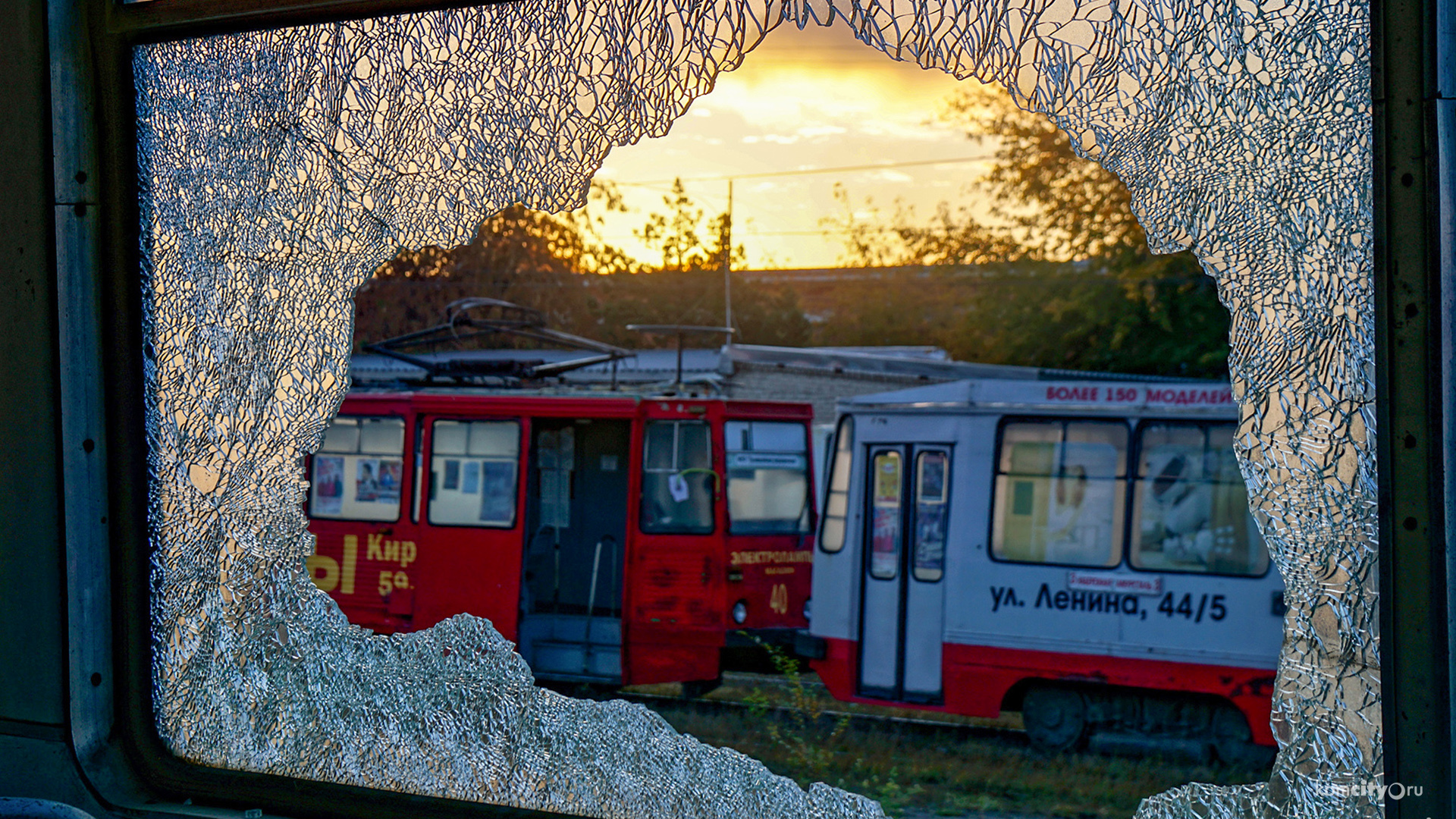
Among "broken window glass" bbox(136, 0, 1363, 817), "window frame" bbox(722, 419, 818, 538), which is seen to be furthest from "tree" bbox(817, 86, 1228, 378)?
"broken window glass" bbox(136, 0, 1363, 817)

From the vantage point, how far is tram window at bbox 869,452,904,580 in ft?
28.3

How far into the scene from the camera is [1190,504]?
7.60 metres

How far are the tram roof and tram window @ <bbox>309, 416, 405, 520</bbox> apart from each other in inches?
169

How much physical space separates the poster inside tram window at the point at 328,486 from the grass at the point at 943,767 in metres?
3.48

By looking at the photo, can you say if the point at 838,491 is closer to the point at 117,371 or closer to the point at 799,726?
the point at 799,726

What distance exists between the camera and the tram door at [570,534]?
383 inches

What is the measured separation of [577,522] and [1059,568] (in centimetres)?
429

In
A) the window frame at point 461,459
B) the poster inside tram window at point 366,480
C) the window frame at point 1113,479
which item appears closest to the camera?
the window frame at point 1113,479

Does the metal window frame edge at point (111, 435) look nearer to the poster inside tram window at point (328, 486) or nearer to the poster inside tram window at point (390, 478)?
the poster inside tram window at point (390, 478)

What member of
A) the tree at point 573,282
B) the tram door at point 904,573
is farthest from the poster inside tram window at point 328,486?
the tree at point 573,282

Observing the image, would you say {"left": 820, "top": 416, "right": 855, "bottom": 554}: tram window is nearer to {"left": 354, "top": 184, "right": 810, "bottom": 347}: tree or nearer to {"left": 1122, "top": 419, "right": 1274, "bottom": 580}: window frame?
{"left": 1122, "top": 419, "right": 1274, "bottom": 580}: window frame

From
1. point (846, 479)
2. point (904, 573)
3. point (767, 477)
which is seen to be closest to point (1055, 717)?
point (904, 573)

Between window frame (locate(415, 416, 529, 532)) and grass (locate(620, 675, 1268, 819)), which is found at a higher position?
window frame (locate(415, 416, 529, 532))

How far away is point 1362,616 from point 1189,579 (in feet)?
19.9
